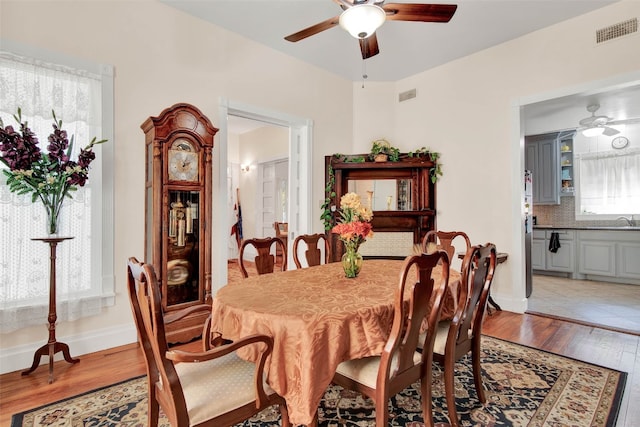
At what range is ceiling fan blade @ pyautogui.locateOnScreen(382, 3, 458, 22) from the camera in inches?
86.6

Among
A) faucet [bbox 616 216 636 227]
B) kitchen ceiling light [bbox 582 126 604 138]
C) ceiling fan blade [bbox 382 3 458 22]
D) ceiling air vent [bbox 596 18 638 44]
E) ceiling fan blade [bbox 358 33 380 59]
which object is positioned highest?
ceiling air vent [bbox 596 18 638 44]

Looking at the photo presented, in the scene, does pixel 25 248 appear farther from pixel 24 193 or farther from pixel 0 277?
pixel 24 193

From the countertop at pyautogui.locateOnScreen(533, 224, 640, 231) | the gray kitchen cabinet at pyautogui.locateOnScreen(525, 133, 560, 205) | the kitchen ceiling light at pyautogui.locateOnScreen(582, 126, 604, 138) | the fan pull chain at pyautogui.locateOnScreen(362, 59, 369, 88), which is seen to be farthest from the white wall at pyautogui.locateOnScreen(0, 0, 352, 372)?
the countertop at pyautogui.locateOnScreen(533, 224, 640, 231)

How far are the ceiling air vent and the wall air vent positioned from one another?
81.8 inches

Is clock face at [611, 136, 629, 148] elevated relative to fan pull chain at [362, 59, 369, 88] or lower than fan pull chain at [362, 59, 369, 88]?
lower

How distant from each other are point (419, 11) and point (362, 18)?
0.46 metres

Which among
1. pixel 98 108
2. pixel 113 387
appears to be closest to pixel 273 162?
pixel 98 108

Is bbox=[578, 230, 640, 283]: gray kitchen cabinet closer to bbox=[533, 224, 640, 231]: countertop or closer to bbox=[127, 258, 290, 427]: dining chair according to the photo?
bbox=[533, 224, 640, 231]: countertop

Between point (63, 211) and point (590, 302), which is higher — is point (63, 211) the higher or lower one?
the higher one

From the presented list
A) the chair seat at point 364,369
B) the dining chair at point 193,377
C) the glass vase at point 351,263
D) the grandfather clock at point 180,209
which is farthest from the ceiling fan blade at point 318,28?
the chair seat at point 364,369

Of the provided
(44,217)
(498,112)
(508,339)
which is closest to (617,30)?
(498,112)

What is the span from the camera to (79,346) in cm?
269

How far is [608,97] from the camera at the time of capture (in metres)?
4.63

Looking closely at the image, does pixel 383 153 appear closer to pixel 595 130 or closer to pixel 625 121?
pixel 595 130
